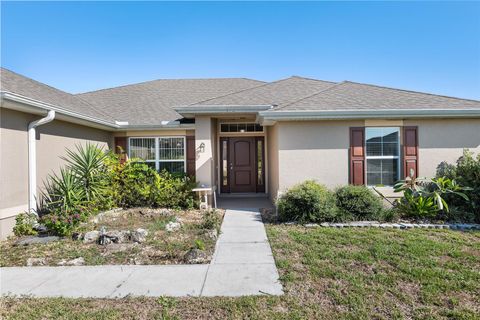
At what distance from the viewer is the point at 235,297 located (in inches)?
124

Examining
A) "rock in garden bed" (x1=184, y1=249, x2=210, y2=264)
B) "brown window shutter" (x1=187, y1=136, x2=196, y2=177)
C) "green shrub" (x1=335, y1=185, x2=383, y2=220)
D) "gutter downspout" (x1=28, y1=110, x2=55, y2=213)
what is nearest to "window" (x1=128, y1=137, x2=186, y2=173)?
"brown window shutter" (x1=187, y1=136, x2=196, y2=177)

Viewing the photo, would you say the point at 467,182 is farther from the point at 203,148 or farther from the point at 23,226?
the point at 23,226

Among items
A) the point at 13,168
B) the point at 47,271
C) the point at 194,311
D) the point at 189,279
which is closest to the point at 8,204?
the point at 13,168

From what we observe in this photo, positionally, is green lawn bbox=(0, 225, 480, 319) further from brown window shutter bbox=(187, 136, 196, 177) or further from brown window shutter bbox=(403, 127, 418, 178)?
brown window shutter bbox=(187, 136, 196, 177)

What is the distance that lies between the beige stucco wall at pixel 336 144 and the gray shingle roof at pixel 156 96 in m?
4.51

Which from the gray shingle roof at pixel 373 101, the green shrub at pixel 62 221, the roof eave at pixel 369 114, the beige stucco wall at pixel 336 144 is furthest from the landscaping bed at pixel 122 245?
the gray shingle roof at pixel 373 101

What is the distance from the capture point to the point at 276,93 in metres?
9.54

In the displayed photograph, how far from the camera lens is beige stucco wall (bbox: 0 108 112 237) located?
548cm

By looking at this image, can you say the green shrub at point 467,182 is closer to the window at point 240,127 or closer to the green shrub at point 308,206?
the green shrub at point 308,206

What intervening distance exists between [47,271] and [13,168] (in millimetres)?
3079

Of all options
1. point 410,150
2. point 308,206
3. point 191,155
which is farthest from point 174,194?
point 410,150

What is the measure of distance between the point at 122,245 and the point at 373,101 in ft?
25.2

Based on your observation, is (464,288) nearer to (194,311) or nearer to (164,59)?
(194,311)

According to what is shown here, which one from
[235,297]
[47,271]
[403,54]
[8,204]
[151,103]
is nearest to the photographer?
[235,297]
